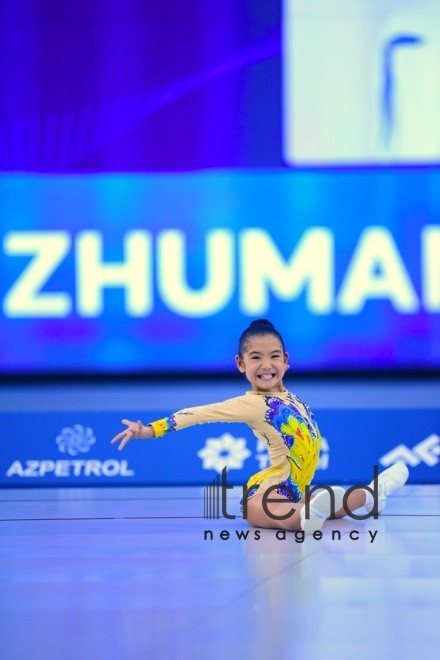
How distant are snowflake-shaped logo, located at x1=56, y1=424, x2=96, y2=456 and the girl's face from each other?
1.98 m

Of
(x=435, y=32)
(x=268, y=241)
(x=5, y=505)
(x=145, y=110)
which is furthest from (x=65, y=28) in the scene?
(x=5, y=505)

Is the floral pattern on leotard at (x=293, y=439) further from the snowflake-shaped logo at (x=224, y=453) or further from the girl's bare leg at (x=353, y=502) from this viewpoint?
the snowflake-shaped logo at (x=224, y=453)

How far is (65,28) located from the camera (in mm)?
5902

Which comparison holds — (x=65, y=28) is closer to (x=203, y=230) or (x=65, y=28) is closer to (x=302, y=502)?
(x=203, y=230)

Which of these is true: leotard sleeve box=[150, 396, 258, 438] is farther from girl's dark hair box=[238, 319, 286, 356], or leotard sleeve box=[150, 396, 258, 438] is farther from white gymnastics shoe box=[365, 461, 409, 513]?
white gymnastics shoe box=[365, 461, 409, 513]

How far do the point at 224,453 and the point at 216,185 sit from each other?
4.99ft

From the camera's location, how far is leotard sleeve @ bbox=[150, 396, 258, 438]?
3.62 metres

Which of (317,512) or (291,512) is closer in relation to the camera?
(317,512)

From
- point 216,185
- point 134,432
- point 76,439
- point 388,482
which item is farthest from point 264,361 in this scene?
point 216,185

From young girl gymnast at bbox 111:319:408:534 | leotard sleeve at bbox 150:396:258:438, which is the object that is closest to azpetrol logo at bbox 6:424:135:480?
young girl gymnast at bbox 111:319:408:534

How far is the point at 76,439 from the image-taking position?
221 inches

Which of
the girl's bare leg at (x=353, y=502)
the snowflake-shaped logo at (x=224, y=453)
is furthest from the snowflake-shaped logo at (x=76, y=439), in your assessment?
the girl's bare leg at (x=353, y=502)

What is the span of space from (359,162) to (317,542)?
2983 millimetres

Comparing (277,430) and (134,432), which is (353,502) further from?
(134,432)
